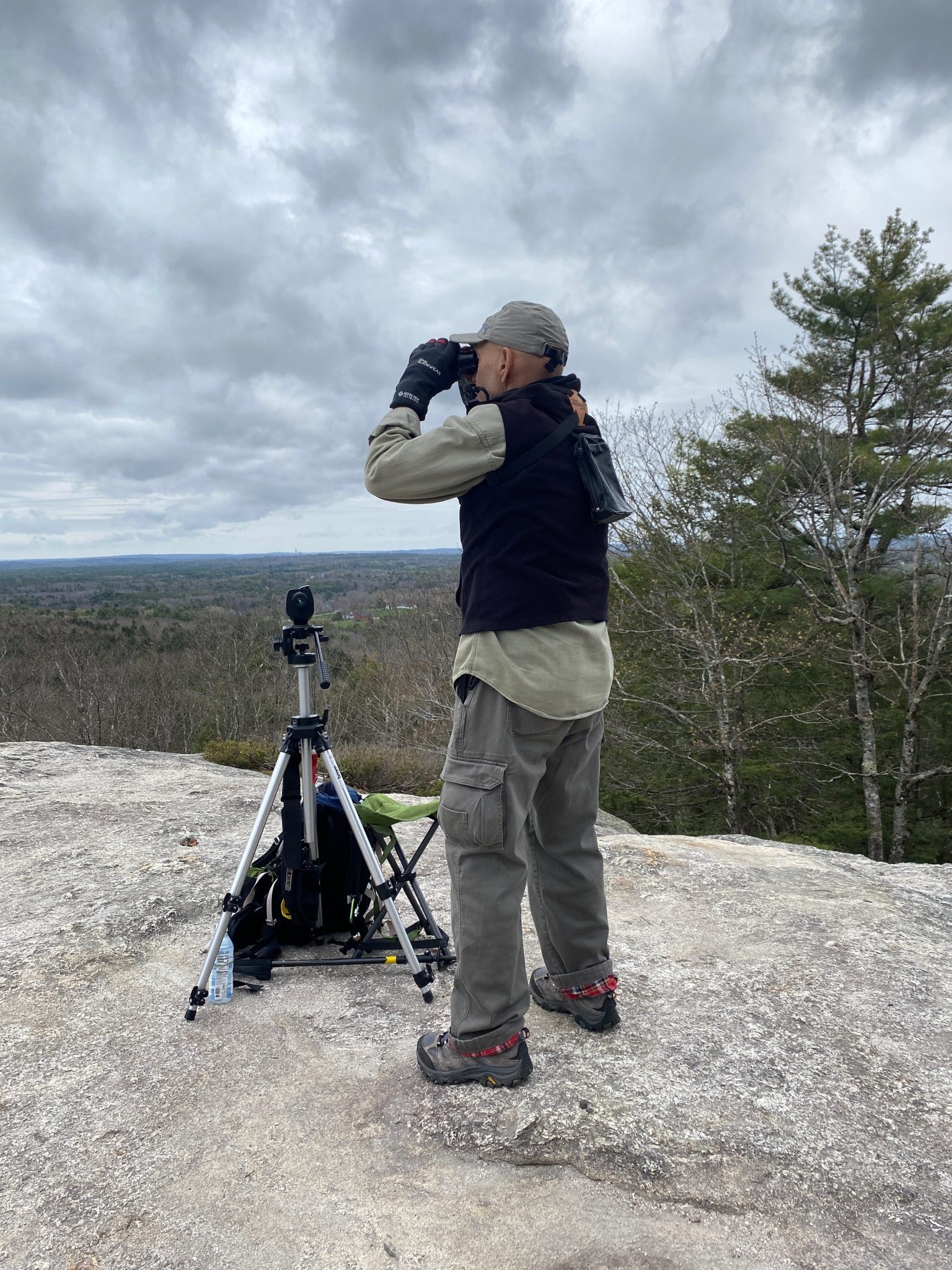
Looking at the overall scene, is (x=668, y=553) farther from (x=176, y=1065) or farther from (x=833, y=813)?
(x=176, y=1065)

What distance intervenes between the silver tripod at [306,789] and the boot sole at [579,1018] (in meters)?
0.41

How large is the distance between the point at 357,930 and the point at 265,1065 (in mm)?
818

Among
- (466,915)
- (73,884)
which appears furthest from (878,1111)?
(73,884)

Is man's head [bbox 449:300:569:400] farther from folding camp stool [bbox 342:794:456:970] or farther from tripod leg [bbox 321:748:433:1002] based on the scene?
folding camp stool [bbox 342:794:456:970]

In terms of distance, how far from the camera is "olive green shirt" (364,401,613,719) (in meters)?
2.06

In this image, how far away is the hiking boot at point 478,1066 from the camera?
2240 millimetres

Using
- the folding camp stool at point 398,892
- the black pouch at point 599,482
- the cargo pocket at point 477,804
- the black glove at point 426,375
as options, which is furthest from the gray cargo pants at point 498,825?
the black glove at point 426,375

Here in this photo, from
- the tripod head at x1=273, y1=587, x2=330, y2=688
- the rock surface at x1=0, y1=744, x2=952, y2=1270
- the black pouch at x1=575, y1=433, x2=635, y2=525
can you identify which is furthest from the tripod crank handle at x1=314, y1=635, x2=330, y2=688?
the rock surface at x1=0, y1=744, x2=952, y2=1270

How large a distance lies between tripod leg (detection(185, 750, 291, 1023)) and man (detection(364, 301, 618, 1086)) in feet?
2.74

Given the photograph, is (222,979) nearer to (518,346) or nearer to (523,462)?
(523,462)

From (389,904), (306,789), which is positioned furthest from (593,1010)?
(306,789)

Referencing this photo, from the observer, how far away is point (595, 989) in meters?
2.54

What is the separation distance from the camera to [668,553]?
13906 mm

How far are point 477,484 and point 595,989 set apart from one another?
171 centimetres
